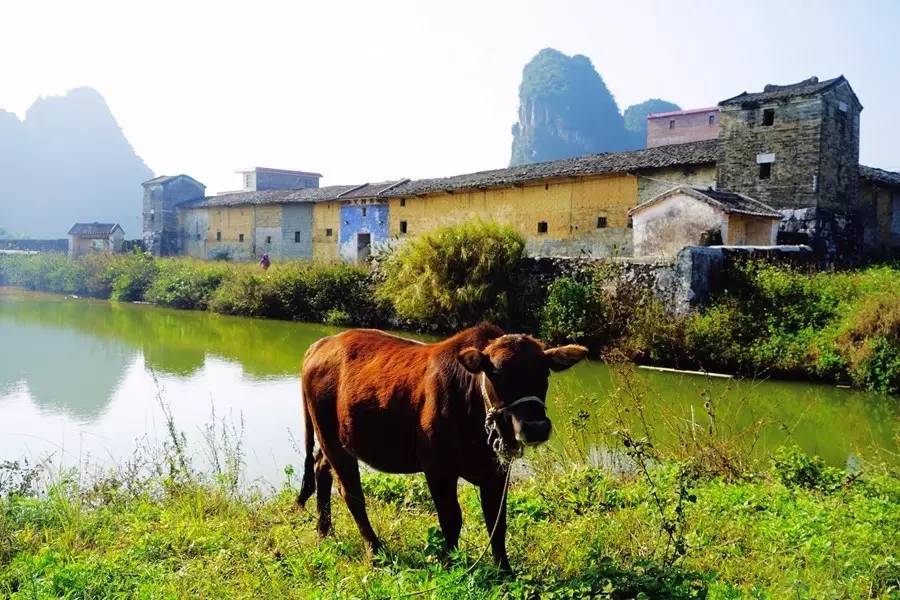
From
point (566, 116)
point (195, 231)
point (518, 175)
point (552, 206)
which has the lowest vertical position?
point (195, 231)

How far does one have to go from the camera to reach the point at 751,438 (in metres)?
7.83

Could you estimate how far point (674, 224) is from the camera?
17469 mm

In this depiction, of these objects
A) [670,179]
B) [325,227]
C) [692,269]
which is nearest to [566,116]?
[325,227]

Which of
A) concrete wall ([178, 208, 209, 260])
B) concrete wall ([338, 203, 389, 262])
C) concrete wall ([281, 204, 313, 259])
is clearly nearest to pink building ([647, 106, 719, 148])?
concrete wall ([338, 203, 389, 262])

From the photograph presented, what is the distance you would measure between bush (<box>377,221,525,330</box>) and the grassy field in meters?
11.5

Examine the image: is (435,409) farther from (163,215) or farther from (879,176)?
(163,215)

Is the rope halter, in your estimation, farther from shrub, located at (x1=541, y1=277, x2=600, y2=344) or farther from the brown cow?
shrub, located at (x1=541, y1=277, x2=600, y2=344)

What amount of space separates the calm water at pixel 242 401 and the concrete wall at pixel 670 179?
23.4 ft

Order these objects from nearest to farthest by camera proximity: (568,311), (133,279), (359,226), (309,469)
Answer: (309,469), (568,311), (133,279), (359,226)

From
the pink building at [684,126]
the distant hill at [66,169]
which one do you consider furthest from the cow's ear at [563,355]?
the distant hill at [66,169]

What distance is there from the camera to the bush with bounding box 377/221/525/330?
1711 cm

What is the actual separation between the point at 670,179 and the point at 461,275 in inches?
255

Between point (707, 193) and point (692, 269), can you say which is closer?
point (692, 269)

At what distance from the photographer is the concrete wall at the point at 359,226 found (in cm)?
2884
